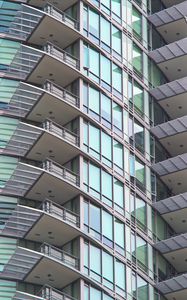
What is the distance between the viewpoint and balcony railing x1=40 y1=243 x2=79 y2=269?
75062 mm

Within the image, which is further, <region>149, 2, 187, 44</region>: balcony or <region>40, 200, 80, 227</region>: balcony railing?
<region>149, 2, 187, 44</region>: balcony

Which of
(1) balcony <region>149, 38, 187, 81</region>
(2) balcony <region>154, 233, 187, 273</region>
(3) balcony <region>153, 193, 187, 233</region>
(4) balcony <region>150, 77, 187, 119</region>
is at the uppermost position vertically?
(1) balcony <region>149, 38, 187, 81</region>

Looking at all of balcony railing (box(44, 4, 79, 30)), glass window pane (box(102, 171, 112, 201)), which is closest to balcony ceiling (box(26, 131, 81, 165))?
glass window pane (box(102, 171, 112, 201))

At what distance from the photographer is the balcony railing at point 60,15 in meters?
81.1

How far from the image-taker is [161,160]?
283 ft

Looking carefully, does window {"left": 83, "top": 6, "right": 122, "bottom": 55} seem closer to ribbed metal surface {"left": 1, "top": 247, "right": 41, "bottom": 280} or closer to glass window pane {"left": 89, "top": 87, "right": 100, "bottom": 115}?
glass window pane {"left": 89, "top": 87, "right": 100, "bottom": 115}

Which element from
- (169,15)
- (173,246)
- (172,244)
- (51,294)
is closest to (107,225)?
(51,294)

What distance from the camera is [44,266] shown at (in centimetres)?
7475

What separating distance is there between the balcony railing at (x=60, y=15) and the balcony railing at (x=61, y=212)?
32.3ft

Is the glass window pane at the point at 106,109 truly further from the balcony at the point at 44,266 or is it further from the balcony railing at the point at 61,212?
the balcony at the point at 44,266

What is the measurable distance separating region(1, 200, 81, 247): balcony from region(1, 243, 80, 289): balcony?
81 centimetres

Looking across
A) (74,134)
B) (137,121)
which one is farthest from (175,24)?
(74,134)

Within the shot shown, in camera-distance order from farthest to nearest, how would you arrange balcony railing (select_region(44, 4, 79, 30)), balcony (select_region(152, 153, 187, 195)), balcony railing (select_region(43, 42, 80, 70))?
balcony (select_region(152, 153, 187, 195)) → balcony railing (select_region(44, 4, 79, 30)) → balcony railing (select_region(43, 42, 80, 70))

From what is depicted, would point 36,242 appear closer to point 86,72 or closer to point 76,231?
point 76,231
